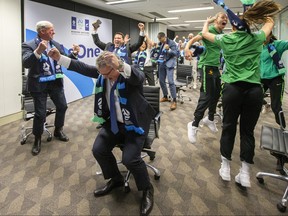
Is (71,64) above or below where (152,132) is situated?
above

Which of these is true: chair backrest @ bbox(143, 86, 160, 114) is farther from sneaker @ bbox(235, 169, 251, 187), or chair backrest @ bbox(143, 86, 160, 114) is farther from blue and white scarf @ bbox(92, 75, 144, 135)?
sneaker @ bbox(235, 169, 251, 187)

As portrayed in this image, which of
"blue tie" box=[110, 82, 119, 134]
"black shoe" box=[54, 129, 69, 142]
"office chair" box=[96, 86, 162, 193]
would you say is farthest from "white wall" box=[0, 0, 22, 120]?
"blue tie" box=[110, 82, 119, 134]

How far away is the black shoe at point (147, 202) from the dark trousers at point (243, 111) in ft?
2.54

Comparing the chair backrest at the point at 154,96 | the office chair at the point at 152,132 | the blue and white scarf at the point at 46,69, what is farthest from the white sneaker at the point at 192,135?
the blue and white scarf at the point at 46,69

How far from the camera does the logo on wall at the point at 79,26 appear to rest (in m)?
5.72

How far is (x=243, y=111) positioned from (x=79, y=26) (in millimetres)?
5147

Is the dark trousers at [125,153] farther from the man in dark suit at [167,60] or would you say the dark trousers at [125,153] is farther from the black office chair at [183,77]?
the black office chair at [183,77]

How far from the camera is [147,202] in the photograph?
6.02 ft

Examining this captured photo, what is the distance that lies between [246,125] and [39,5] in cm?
460

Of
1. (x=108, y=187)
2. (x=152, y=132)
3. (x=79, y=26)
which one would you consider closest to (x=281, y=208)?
(x=152, y=132)

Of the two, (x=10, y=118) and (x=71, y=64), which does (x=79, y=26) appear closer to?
(x=10, y=118)

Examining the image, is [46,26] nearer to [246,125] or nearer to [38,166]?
[38,166]

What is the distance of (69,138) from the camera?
11.0 feet

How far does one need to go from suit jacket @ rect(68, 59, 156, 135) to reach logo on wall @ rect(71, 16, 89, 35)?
170 inches
